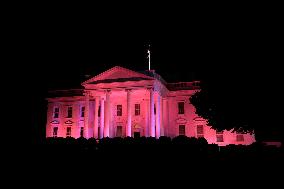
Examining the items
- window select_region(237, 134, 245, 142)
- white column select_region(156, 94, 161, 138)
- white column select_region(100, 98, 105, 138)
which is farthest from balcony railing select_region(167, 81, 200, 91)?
white column select_region(100, 98, 105, 138)

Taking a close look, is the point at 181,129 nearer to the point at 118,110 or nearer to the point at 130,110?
the point at 130,110

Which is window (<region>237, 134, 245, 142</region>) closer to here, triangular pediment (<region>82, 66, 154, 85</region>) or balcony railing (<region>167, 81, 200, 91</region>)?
balcony railing (<region>167, 81, 200, 91</region>)

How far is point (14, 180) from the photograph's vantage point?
8914mm

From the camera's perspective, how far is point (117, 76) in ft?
120

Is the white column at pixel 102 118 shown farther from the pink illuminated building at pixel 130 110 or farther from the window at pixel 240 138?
the window at pixel 240 138

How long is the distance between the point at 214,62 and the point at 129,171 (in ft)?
48.2

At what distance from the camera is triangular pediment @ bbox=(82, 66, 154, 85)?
35.5 meters

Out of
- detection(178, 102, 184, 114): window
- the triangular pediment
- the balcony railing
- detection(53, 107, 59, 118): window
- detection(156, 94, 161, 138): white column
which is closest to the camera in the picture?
detection(156, 94, 161, 138): white column

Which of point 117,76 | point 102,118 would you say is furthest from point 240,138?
point 102,118

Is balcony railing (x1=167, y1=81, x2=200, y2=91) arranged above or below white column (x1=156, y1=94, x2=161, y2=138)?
above

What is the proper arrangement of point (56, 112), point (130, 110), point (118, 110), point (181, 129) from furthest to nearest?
point (56, 112), point (118, 110), point (181, 129), point (130, 110)

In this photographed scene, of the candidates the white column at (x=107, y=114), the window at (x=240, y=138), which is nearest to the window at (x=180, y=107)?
the window at (x=240, y=138)

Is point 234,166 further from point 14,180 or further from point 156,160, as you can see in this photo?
point 14,180

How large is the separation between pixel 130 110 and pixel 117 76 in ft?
15.8
